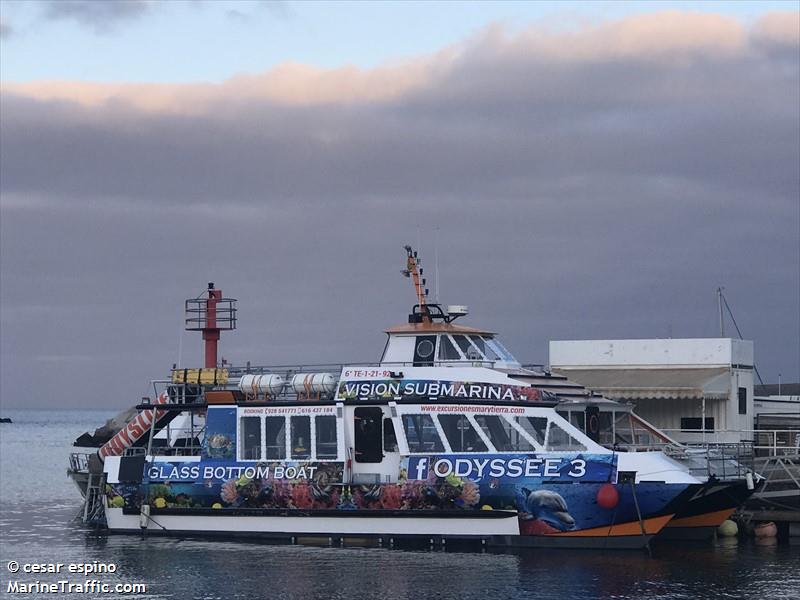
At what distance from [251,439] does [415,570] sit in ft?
21.5

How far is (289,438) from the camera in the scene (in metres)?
33.4

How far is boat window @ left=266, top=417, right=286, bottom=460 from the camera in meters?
33.5

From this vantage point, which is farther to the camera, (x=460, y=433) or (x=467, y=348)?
(x=467, y=348)

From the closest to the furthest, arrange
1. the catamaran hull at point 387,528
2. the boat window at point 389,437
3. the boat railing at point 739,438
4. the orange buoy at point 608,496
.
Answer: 1. the orange buoy at point 608,496
2. the catamaran hull at point 387,528
3. the boat window at point 389,437
4. the boat railing at point 739,438

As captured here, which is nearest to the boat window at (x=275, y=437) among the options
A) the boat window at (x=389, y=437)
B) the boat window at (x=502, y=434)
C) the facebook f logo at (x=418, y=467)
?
the boat window at (x=389, y=437)

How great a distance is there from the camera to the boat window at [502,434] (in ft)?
104

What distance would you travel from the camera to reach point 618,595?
26.6 m

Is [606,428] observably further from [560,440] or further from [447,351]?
[447,351]

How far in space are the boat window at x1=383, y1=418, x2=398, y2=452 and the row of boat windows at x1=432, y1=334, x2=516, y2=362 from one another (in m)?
2.26

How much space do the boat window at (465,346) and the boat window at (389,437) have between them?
8.94 ft

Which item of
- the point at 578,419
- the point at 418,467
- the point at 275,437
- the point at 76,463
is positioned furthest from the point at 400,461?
the point at 76,463

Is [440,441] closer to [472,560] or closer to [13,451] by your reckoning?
[472,560]

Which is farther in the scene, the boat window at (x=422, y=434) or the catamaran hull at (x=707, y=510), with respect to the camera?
the boat window at (x=422, y=434)

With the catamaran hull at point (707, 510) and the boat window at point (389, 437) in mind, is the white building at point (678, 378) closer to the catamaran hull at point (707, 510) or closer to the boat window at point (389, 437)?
the catamaran hull at point (707, 510)
